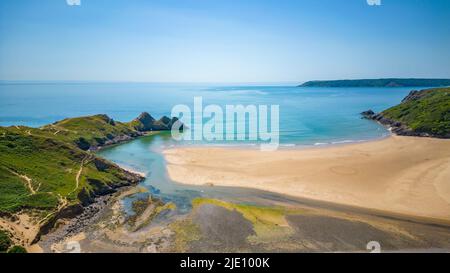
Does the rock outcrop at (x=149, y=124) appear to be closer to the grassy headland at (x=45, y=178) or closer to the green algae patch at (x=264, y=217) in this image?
the grassy headland at (x=45, y=178)

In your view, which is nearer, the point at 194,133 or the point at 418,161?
the point at 418,161

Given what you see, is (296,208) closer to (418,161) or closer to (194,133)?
(418,161)

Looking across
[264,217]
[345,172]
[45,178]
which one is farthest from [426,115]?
[45,178]

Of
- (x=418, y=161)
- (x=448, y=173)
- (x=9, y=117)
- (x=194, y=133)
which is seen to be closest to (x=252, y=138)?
(x=194, y=133)

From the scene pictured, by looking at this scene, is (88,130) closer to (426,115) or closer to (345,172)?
(345,172)

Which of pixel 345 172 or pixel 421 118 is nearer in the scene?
pixel 345 172

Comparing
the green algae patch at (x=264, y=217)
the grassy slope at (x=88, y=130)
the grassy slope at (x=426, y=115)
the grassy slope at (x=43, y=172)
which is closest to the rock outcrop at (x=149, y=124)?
the grassy slope at (x=88, y=130)
